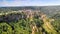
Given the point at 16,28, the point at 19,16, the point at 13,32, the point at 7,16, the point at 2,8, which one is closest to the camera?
the point at 13,32

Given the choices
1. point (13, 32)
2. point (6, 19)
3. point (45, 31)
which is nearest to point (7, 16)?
point (6, 19)

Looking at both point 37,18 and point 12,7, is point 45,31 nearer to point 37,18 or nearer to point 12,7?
point 37,18

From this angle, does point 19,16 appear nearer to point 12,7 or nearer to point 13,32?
point 13,32

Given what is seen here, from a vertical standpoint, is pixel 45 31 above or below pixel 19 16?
below

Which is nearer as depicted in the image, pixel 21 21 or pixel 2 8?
pixel 21 21

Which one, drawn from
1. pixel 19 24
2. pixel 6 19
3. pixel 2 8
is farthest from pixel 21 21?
pixel 2 8

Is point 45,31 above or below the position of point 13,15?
below

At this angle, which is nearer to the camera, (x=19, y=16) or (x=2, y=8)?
(x=19, y=16)

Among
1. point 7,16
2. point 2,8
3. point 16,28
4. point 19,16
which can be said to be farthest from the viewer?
point 2,8

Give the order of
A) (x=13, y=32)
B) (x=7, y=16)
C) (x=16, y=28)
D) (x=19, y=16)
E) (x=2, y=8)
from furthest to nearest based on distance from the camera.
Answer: (x=2, y=8)
(x=19, y=16)
(x=7, y=16)
(x=16, y=28)
(x=13, y=32)
